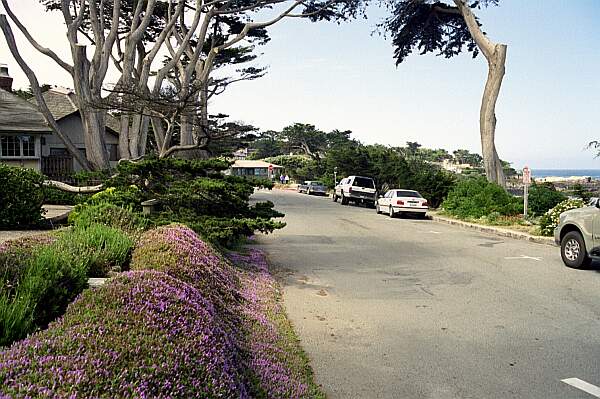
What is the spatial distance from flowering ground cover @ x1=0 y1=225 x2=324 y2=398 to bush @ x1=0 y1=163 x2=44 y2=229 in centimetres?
786

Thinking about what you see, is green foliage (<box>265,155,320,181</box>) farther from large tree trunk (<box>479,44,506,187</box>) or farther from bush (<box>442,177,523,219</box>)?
bush (<box>442,177,523,219</box>)

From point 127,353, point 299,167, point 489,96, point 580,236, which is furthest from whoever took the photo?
point 299,167

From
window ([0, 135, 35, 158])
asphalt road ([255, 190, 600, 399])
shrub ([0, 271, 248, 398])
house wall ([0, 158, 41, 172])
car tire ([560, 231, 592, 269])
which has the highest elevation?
window ([0, 135, 35, 158])

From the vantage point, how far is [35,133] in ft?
86.8

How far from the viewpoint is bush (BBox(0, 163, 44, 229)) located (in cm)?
1292

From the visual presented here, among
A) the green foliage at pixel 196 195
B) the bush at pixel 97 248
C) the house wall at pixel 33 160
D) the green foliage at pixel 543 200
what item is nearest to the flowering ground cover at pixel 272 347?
the green foliage at pixel 196 195

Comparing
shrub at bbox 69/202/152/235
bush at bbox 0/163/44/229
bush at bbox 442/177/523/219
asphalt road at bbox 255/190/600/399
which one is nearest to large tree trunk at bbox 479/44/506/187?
bush at bbox 442/177/523/219

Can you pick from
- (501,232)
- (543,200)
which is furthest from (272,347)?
(543,200)

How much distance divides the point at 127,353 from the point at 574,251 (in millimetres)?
10833

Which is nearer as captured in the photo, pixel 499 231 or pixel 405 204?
pixel 499 231

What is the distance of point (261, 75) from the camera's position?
37.2 m

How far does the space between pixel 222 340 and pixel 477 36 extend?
85.9 ft

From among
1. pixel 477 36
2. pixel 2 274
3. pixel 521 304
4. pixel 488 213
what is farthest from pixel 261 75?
pixel 2 274

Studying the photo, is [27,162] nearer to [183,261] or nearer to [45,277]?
[183,261]
